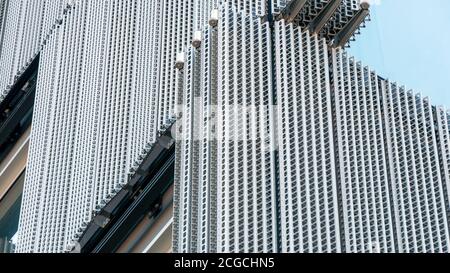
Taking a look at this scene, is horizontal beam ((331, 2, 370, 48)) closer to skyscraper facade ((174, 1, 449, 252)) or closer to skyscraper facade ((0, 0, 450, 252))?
skyscraper facade ((0, 0, 450, 252))

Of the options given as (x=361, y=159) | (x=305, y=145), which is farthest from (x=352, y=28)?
(x=305, y=145)

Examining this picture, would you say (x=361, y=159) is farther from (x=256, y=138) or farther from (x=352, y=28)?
(x=352, y=28)

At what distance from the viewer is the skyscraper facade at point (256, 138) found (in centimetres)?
4478

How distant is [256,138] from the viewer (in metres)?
47.6

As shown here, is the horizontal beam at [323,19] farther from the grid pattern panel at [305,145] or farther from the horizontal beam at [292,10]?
the horizontal beam at [292,10]

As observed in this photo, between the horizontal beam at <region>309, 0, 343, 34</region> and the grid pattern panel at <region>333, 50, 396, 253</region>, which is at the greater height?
the horizontal beam at <region>309, 0, 343, 34</region>

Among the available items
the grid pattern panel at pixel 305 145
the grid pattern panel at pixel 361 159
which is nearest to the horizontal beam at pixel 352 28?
the grid pattern panel at pixel 361 159

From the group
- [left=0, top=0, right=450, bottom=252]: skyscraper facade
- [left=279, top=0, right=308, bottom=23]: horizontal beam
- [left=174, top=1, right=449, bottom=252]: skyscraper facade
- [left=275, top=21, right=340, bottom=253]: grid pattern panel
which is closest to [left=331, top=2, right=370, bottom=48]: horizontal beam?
[left=0, top=0, right=450, bottom=252]: skyscraper facade

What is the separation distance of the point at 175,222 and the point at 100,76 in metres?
20.9

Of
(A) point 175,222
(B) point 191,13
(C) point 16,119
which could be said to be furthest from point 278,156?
(C) point 16,119

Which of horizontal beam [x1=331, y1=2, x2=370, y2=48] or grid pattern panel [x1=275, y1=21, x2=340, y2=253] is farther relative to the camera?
horizontal beam [x1=331, y1=2, x2=370, y2=48]

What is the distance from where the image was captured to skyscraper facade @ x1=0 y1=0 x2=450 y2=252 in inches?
1763

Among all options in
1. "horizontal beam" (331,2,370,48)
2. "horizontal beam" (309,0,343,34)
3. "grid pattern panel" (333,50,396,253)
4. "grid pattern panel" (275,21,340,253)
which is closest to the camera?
"grid pattern panel" (275,21,340,253)

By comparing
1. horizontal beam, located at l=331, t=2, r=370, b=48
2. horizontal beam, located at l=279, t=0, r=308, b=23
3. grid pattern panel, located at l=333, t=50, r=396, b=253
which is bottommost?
grid pattern panel, located at l=333, t=50, r=396, b=253
